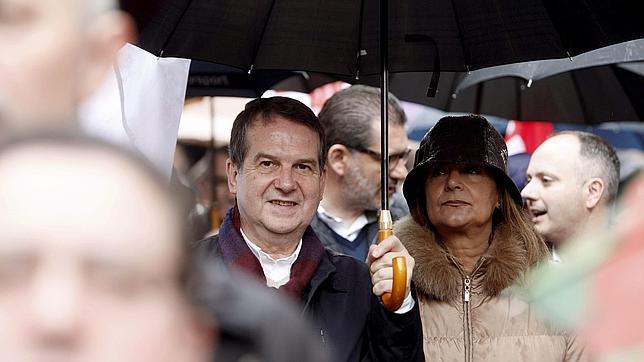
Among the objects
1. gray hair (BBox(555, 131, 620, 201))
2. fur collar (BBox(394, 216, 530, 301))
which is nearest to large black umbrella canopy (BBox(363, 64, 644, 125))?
gray hair (BBox(555, 131, 620, 201))

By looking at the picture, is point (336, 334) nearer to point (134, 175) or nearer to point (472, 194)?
point (472, 194)

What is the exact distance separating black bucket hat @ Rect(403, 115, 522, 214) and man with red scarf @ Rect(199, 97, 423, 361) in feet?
1.13

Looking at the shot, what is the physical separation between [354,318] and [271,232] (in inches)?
12.3

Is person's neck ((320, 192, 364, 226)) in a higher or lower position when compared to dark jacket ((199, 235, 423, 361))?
higher

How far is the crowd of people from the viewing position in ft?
1.85

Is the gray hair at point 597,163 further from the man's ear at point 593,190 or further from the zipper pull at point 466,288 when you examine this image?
the zipper pull at point 466,288

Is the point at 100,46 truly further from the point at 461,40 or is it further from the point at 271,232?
the point at 461,40

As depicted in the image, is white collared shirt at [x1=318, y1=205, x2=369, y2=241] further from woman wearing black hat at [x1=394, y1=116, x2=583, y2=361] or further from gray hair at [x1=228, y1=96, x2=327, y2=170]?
gray hair at [x1=228, y1=96, x2=327, y2=170]

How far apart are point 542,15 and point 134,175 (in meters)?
2.54

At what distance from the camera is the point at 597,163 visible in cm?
415

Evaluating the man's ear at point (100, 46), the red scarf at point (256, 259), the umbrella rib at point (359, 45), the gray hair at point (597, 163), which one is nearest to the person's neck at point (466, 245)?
the red scarf at point (256, 259)

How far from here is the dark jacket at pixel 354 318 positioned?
102 inches

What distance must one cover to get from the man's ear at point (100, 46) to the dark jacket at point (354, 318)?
6.06 feet

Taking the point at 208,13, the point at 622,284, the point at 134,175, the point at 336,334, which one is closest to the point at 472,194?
the point at 336,334
